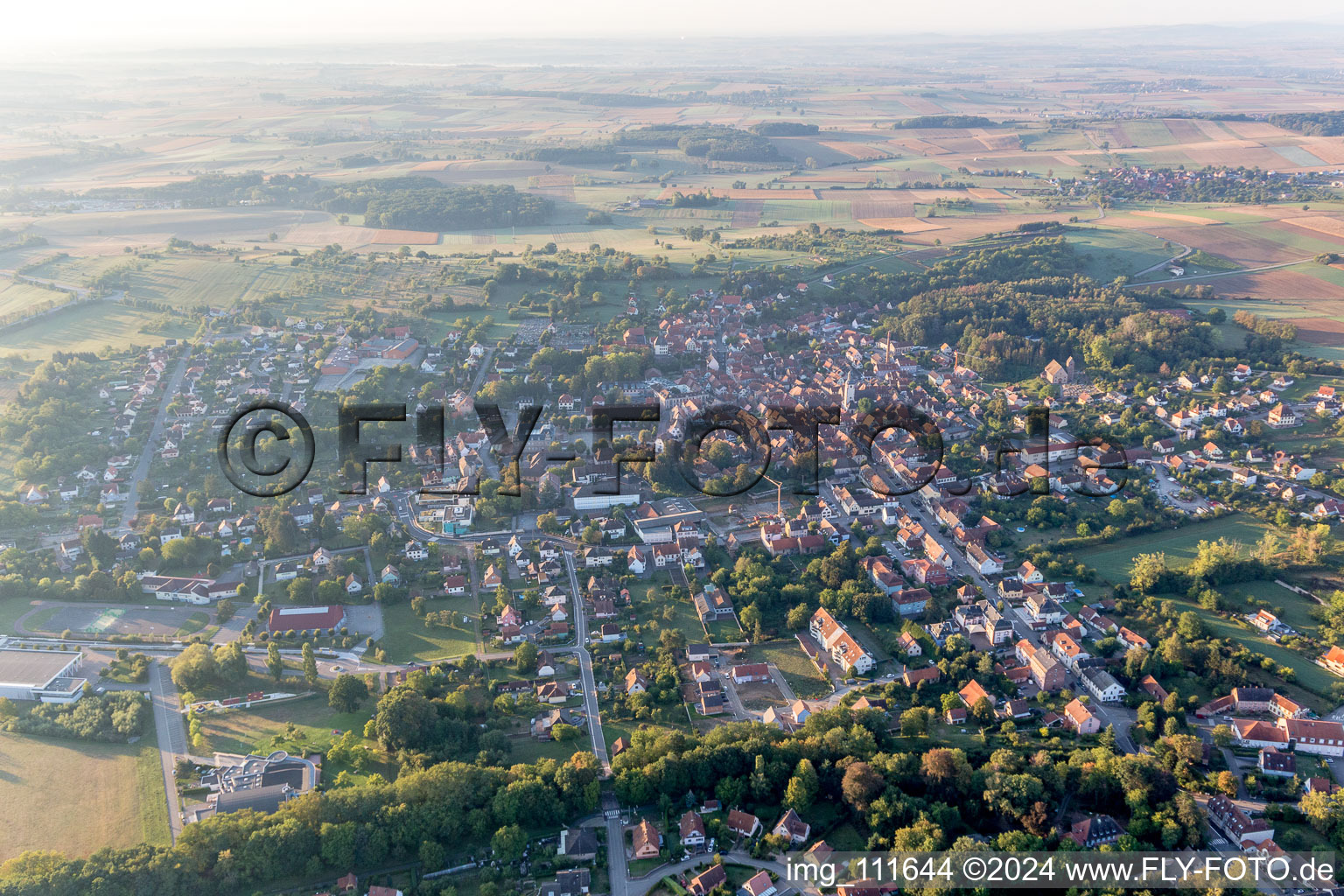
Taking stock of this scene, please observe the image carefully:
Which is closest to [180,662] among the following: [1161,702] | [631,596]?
[631,596]

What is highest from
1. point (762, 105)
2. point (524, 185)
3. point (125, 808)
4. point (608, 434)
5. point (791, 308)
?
point (762, 105)

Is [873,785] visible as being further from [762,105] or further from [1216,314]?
[762,105]

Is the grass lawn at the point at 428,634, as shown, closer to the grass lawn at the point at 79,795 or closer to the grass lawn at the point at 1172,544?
the grass lawn at the point at 79,795

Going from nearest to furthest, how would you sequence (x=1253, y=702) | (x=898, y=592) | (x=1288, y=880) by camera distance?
(x=1288, y=880) → (x=1253, y=702) → (x=898, y=592)

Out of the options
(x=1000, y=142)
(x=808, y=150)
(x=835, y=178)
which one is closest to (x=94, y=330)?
(x=835, y=178)

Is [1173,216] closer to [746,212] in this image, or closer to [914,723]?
[746,212]

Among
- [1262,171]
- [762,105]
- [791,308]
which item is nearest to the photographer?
[791,308]

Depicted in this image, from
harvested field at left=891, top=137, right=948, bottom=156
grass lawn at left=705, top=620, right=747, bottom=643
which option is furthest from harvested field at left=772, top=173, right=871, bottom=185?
grass lawn at left=705, top=620, right=747, bottom=643
